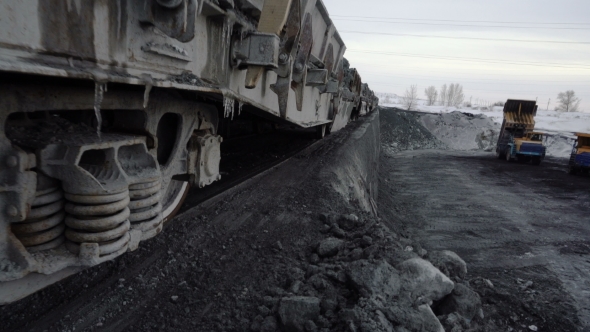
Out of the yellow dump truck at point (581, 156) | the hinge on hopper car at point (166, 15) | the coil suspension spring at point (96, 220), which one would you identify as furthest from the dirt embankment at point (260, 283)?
the yellow dump truck at point (581, 156)

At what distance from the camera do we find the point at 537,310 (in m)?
4.63

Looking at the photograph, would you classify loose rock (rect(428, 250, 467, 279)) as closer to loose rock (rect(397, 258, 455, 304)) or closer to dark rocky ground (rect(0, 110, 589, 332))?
dark rocky ground (rect(0, 110, 589, 332))

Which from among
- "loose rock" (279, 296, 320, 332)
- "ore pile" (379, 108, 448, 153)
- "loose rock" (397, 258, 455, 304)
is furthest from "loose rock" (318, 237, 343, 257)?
"ore pile" (379, 108, 448, 153)

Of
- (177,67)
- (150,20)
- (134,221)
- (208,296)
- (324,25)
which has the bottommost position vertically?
(208,296)

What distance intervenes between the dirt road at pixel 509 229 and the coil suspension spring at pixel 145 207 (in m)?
3.59

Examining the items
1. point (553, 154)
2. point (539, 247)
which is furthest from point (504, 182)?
point (553, 154)

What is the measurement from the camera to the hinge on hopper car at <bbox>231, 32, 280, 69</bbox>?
3.03 metres

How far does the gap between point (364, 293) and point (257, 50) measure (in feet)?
6.50

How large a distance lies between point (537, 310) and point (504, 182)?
11512 millimetres

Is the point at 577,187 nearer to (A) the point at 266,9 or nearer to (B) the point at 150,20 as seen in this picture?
(A) the point at 266,9

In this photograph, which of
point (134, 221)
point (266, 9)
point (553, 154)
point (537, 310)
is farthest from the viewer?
point (553, 154)

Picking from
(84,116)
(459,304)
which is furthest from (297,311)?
(84,116)

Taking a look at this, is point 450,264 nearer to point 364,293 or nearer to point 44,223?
point 364,293

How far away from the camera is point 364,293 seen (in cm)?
254
